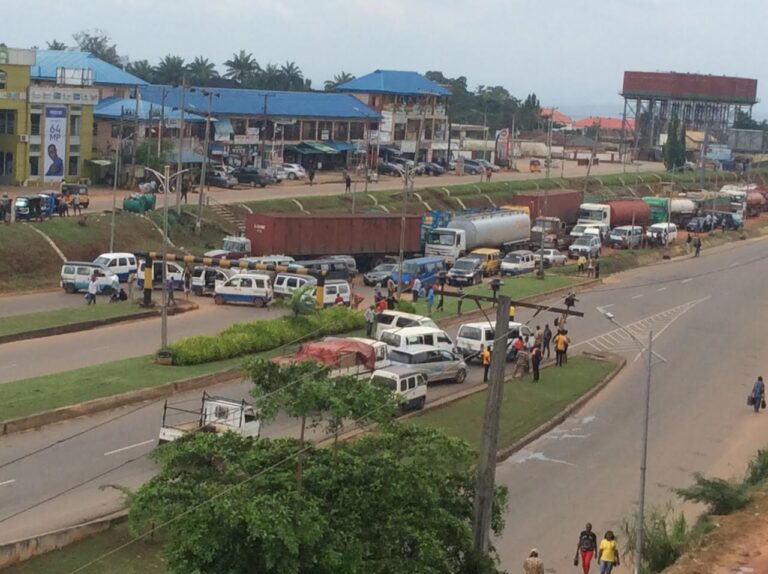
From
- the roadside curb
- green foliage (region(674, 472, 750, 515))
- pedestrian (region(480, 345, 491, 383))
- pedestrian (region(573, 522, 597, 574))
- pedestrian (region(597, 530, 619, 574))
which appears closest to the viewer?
pedestrian (region(597, 530, 619, 574))

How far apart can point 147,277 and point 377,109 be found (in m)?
58.8

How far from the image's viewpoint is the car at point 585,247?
213 ft

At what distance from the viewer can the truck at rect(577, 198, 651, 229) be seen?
75375mm

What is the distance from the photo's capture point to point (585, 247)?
65.6 meters

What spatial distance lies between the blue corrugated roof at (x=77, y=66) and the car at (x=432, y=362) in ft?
170

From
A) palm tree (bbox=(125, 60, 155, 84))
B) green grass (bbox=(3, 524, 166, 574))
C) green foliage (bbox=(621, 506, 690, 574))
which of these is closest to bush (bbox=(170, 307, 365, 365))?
green grass (bbox=(3, 524, 166, 574))

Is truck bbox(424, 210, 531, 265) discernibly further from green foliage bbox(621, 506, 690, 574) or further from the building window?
green foliage bbox(621, 506, 690, 574)

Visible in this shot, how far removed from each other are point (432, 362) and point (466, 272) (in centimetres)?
1994

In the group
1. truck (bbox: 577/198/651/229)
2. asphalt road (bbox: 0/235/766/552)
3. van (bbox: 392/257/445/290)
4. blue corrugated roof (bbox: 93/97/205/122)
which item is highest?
blue corrugated roof (bbox: 93/97/205/122)

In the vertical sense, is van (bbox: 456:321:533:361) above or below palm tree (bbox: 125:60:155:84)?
below

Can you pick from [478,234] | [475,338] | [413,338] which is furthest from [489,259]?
[413,338]

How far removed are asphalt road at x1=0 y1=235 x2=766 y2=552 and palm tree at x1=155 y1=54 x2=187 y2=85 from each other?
8961 cm

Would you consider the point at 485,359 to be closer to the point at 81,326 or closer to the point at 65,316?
Answer: the point at 81,326

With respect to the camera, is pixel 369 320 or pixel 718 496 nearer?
pixel 718 496
